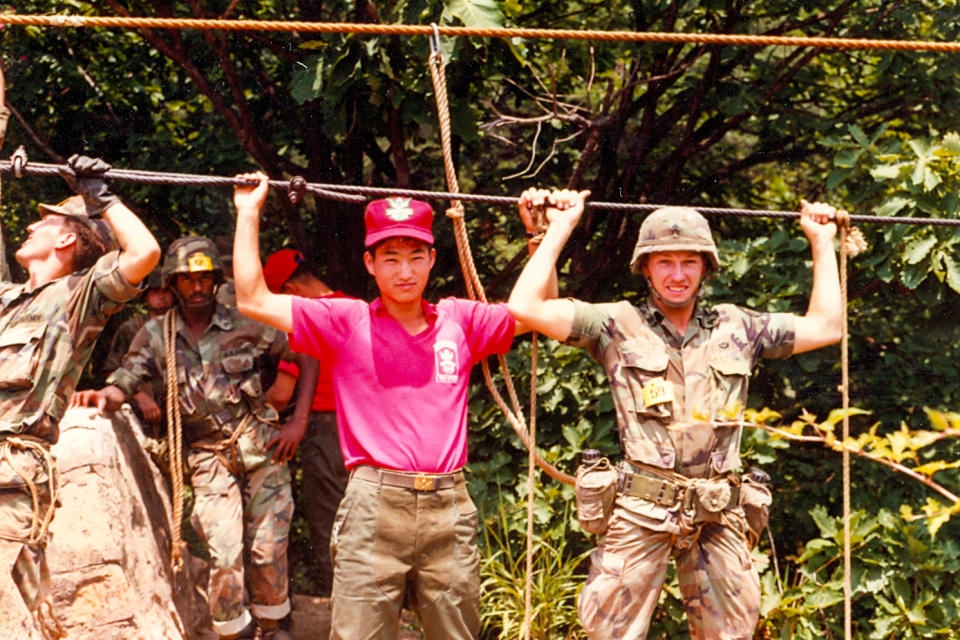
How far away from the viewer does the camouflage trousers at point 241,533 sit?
548 cm

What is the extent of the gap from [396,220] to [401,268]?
20 cm

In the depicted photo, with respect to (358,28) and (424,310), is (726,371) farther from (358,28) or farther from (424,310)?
(358,28)

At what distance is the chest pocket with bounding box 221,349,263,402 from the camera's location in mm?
5703

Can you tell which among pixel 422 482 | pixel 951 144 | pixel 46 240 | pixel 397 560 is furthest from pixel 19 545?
pixel 951 144

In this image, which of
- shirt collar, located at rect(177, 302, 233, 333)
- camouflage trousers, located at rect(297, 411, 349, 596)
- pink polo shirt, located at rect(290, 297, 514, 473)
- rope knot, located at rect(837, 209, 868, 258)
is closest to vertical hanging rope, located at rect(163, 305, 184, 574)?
shirt collar, located at rect(177, 302, 233, 333)

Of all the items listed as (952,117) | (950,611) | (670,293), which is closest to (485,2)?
(670,293)

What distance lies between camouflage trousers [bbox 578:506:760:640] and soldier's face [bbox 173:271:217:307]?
2600mm

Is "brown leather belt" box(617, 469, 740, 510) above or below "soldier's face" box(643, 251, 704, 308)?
below

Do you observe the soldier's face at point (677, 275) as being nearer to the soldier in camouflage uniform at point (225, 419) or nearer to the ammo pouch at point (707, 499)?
the ammo pouch at point (707, 499)

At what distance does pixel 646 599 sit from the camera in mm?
4324

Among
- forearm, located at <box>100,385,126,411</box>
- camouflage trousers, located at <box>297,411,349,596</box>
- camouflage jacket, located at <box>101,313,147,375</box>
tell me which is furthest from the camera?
camouflage jacket, located at <box>101,313,147,375</box>

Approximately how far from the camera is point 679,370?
4363mm

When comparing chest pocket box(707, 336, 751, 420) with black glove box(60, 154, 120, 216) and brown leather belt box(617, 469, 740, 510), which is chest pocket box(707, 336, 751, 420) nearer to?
brown leather belt box(617, 469, 740, 510)

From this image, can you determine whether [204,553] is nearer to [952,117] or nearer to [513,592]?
[513,592]
